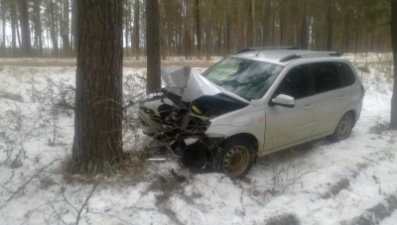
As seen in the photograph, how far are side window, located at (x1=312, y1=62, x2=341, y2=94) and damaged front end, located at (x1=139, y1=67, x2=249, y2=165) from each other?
1.87 metres

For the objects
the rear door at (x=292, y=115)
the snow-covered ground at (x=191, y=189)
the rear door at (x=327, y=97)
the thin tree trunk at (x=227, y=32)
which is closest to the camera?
the snow-covered ground at (x=191, y=189)

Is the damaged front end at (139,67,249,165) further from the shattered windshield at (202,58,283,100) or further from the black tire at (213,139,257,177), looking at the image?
the shattered windshield at (202,58,283,100)

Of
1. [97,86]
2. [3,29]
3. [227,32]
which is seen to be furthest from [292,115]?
[227,32]

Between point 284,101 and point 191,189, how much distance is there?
1915 millimetres

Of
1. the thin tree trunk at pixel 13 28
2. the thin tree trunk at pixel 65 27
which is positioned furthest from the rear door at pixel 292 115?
the thin tree trunk at pixel 13 28

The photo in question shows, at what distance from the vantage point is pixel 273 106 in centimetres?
568

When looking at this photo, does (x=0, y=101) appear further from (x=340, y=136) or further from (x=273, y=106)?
(x=340, y=136)

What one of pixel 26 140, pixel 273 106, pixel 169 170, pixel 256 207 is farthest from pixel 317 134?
pixel 26 140

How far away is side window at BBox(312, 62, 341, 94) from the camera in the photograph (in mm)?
6541

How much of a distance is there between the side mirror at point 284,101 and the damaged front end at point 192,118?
19.7 inches

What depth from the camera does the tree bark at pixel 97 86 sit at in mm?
4707

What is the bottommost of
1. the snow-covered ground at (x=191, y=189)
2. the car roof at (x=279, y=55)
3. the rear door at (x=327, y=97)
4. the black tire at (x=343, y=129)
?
the snow-covered ground at (x=191, y=189)

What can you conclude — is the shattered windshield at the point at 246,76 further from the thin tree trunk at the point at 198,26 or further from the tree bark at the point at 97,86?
the thin tree trunk at the point at 198,26

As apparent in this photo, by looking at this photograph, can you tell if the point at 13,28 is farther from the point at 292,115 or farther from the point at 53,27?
the point at 292,115
